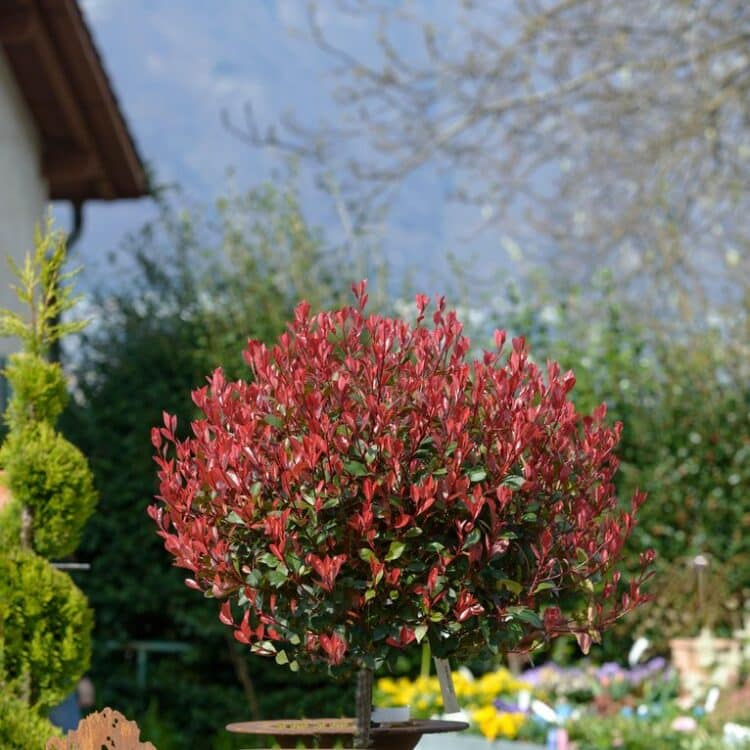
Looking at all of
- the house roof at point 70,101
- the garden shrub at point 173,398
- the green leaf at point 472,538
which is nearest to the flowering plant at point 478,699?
the garden shrub at point 173,398

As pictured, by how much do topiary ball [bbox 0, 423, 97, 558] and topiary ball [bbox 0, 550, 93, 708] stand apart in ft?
0.39

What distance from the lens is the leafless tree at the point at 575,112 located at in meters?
9.98

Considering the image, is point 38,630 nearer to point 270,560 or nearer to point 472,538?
point 270,560

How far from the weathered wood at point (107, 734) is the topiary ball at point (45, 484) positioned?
1148mm

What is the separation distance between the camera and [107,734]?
367 cm

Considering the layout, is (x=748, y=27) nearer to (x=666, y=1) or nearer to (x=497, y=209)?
(x=666, y=1)

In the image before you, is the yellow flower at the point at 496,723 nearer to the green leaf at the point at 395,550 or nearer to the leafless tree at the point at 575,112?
the leafless tree at the point at 575,112

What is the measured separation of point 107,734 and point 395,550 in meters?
0.96

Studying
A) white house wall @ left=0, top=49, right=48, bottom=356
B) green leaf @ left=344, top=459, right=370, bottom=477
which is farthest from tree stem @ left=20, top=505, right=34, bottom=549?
white house wall @ left=0, top=49, right=48, bottom=356

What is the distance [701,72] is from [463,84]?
6.03 feet

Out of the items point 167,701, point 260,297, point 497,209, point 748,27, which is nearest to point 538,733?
point 167,701

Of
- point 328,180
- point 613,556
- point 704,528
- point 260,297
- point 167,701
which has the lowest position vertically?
point 167,701

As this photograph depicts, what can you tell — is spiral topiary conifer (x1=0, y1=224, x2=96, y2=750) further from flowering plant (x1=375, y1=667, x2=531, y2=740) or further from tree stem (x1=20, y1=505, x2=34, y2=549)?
flowering plant (x1=375, y1=667, x2=531, y2=740)

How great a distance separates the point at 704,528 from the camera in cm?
1063
